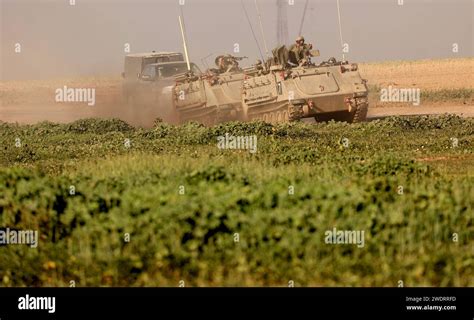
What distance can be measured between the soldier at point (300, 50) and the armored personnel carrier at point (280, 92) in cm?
19

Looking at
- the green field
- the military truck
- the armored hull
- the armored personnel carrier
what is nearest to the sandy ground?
the military truck

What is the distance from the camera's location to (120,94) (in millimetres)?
39750

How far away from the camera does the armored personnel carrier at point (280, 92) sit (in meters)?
30.9

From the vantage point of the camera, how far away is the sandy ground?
137 feet

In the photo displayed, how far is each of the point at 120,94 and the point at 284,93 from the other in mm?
10513

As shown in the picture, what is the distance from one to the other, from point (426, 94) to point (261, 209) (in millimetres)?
40378

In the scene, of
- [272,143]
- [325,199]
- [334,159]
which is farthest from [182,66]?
[325,199]

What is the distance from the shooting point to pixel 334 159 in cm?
2138

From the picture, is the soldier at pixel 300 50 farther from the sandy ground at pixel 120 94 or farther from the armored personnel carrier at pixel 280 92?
the sandy ground at pixel 120 94

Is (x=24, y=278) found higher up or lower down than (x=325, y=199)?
lower down

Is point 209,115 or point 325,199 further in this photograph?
point 209,115

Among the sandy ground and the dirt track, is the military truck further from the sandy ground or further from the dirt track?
the dirt track
